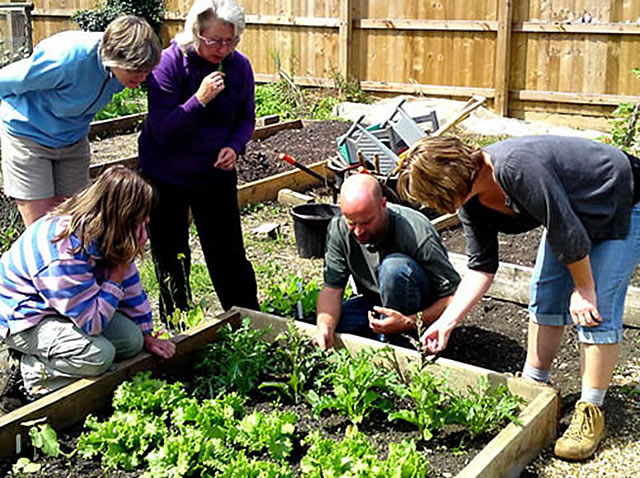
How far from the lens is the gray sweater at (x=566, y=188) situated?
301 centimetres

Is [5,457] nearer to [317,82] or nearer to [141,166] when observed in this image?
[141,166]

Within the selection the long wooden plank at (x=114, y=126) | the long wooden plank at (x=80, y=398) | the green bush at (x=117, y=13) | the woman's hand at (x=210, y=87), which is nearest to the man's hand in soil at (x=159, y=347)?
the long wooden plank at (x=80, y=398)

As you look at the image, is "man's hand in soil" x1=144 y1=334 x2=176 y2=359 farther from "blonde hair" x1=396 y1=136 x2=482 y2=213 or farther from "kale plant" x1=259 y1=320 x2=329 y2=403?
"blonde hair" x1=396 y1=136 x2=482 y2=213

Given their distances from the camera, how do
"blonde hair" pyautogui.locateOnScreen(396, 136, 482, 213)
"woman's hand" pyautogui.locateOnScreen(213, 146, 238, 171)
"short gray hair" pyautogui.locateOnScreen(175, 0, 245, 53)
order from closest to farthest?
"blonde hair" pyautogui.locateOnScreen(396, 136, 482, 213) < "short gray hair" pyautogui.locateOnScreen(175, 0, 245, 53) < "woman's hand" pyautogui.locateOnScreen(213, 146, 238, 171)

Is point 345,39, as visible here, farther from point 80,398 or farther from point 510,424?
point 510,424

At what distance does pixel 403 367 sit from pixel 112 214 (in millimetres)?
1421

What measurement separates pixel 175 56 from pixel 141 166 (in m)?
0.64

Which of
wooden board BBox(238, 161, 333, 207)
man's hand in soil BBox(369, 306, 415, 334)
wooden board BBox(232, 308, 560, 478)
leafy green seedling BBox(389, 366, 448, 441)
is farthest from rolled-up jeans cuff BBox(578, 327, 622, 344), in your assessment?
wooden board BBox(238, 161, 333, 207)

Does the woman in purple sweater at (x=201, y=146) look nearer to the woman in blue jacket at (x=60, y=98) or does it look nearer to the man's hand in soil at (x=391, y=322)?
the woman in blue jacket at (x=60, y=98)

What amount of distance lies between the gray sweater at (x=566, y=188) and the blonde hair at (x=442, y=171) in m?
0.11

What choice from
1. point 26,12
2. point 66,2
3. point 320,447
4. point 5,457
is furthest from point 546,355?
point 66,2

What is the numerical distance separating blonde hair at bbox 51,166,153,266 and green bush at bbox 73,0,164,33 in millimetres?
11123

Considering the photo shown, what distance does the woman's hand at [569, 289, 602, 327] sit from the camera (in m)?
3.18

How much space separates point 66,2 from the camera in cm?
1560
